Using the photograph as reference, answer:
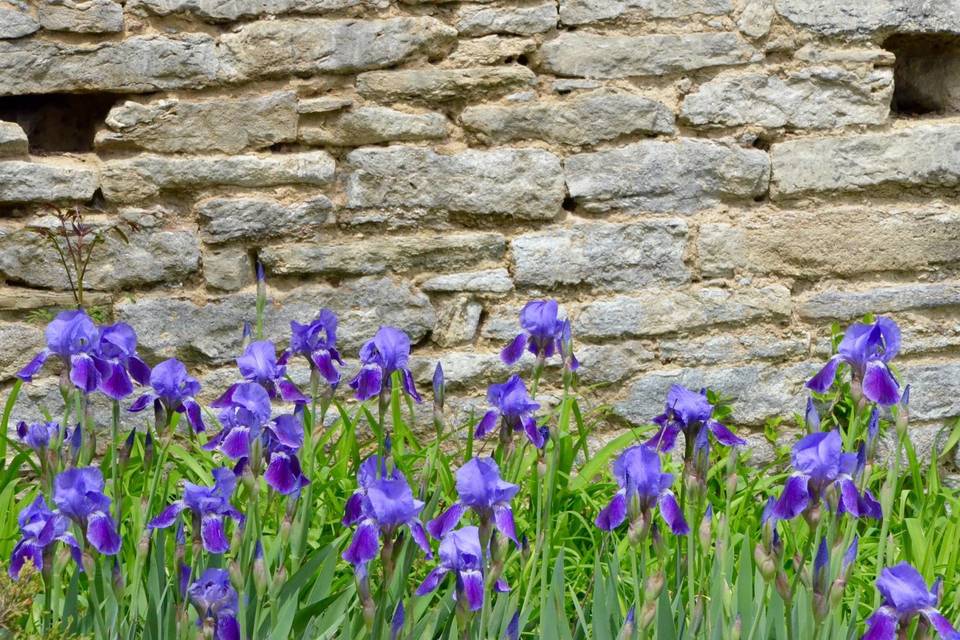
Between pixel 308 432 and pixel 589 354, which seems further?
pixel 589 354

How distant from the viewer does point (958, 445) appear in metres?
3.49

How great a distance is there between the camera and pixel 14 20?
9.63ft

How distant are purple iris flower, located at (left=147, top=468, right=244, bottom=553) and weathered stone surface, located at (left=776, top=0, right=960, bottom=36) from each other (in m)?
2.29

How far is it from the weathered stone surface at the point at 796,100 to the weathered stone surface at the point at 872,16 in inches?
4.8

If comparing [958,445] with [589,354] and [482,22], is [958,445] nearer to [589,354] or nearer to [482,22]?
[589,354]

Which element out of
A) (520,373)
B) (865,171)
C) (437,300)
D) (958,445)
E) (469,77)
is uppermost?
(469,77)

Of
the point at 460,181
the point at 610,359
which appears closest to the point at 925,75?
the point at 610,359

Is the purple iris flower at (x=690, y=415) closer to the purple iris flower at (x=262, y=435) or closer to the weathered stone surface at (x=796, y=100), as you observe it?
the purple iris flower at (x=262, y=435)

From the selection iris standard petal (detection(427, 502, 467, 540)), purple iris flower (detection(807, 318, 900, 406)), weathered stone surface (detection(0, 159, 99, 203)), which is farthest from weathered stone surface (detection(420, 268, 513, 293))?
iris standard petal (detection(427, 502, 467, 540))

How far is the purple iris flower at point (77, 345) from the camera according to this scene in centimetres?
182

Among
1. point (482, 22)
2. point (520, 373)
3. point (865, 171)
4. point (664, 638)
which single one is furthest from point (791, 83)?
point (664, 638)

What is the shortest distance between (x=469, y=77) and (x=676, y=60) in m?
0.60

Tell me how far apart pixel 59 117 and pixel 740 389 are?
82.6 inches

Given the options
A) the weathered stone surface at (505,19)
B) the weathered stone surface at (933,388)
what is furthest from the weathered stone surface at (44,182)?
the weathered stone surface at (933,388)
